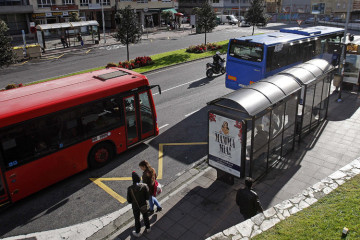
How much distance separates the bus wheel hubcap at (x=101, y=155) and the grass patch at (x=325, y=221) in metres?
6.18

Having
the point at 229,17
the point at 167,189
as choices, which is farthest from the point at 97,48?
the point at 229,17

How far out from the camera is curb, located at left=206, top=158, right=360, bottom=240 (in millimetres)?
7070

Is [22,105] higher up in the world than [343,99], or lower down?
higher up

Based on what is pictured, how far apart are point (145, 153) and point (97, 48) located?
28680mm

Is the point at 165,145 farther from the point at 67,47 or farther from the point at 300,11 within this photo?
the point at 300,11

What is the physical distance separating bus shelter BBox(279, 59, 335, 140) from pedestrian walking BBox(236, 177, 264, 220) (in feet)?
18.2

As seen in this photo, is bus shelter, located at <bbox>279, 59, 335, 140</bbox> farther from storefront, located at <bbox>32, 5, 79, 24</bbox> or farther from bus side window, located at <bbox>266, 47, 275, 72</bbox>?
storefront, located at <bbox>32, 5, 79, 24</bbox>

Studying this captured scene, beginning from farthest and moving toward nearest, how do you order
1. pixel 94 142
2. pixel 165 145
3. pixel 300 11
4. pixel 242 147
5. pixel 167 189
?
pixel 300 11
pixel 165 145
pixel 94 142
pixel 167 189
pixel 242 147

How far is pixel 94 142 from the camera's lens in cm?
1063

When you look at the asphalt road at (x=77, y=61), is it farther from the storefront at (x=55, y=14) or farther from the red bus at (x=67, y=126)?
the red bus at (x=67, y=126)

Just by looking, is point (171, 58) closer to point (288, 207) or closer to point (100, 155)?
point (100, 155)

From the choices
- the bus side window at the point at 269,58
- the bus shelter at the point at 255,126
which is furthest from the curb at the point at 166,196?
the bus side window at the point at 269,58

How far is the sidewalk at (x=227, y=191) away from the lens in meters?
7.91

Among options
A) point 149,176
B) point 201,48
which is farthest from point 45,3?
point 149,176
